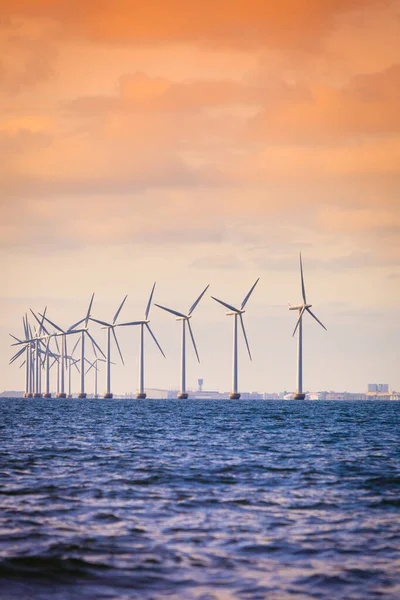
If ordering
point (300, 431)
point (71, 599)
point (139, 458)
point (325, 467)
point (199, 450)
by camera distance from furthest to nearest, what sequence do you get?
point (300, 431), point (199, 450), point (139, 458), point (325, 467), point (71, 599)

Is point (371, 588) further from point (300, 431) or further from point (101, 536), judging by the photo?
point (300, 431)

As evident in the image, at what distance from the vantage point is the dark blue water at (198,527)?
1625 cm

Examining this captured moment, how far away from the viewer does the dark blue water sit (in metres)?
16.2

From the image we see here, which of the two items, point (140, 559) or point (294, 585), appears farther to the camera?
point (140, 559)

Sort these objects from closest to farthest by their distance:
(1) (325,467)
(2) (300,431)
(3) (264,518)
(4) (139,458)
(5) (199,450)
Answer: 1. (3) (264,518)
2. (1) (325,467)
3. (4) (139,458)
4. (5) (199,450)
5. (2) (300,431)

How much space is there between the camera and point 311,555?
18.7 m

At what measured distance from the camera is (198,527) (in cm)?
2181

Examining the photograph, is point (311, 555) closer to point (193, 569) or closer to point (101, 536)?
point (193, 569)

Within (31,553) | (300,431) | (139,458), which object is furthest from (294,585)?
(300,431)

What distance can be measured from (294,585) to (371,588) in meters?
Answer: 1.37

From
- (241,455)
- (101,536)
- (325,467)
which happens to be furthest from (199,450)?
(101,536)

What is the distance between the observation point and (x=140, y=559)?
18.1 metres

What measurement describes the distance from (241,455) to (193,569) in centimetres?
2650

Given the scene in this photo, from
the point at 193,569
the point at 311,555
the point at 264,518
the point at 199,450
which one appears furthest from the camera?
the point at 199,450
